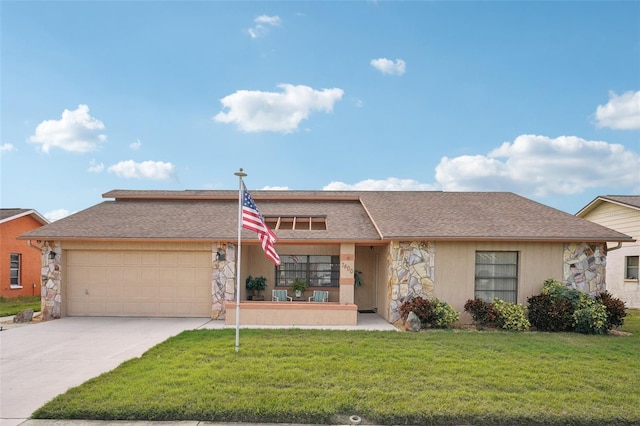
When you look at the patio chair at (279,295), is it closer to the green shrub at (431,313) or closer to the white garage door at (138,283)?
the white garage door at (138,283)

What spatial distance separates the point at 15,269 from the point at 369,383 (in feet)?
69.0

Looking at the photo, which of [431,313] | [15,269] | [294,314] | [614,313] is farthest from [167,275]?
[614,313]

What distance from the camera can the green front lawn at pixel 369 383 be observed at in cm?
500

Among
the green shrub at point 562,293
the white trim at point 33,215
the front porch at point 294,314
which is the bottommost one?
the front porch at point 294,314

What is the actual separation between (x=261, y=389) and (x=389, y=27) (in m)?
13.0

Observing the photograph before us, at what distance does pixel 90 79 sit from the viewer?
13.4 m

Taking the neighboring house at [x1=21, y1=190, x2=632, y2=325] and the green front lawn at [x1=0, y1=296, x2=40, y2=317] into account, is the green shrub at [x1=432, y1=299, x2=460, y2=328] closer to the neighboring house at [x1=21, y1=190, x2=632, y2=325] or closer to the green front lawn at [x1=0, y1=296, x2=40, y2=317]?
the neighboring house at [x1=21, y1=190, x2=632, y2=325]

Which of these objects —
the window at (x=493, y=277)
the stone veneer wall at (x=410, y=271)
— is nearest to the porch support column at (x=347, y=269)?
the stone veneer wall at (x=410, y=271)

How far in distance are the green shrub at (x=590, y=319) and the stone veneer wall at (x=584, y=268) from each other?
977mm

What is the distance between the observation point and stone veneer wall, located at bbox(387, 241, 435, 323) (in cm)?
1150

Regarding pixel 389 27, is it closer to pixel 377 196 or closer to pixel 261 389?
pixel 377 196

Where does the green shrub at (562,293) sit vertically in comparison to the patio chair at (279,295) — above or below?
above

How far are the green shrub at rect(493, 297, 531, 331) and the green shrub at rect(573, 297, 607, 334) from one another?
4.46 ft

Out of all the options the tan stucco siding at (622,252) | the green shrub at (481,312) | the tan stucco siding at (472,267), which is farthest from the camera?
the tan stucco siding at (622,252)
